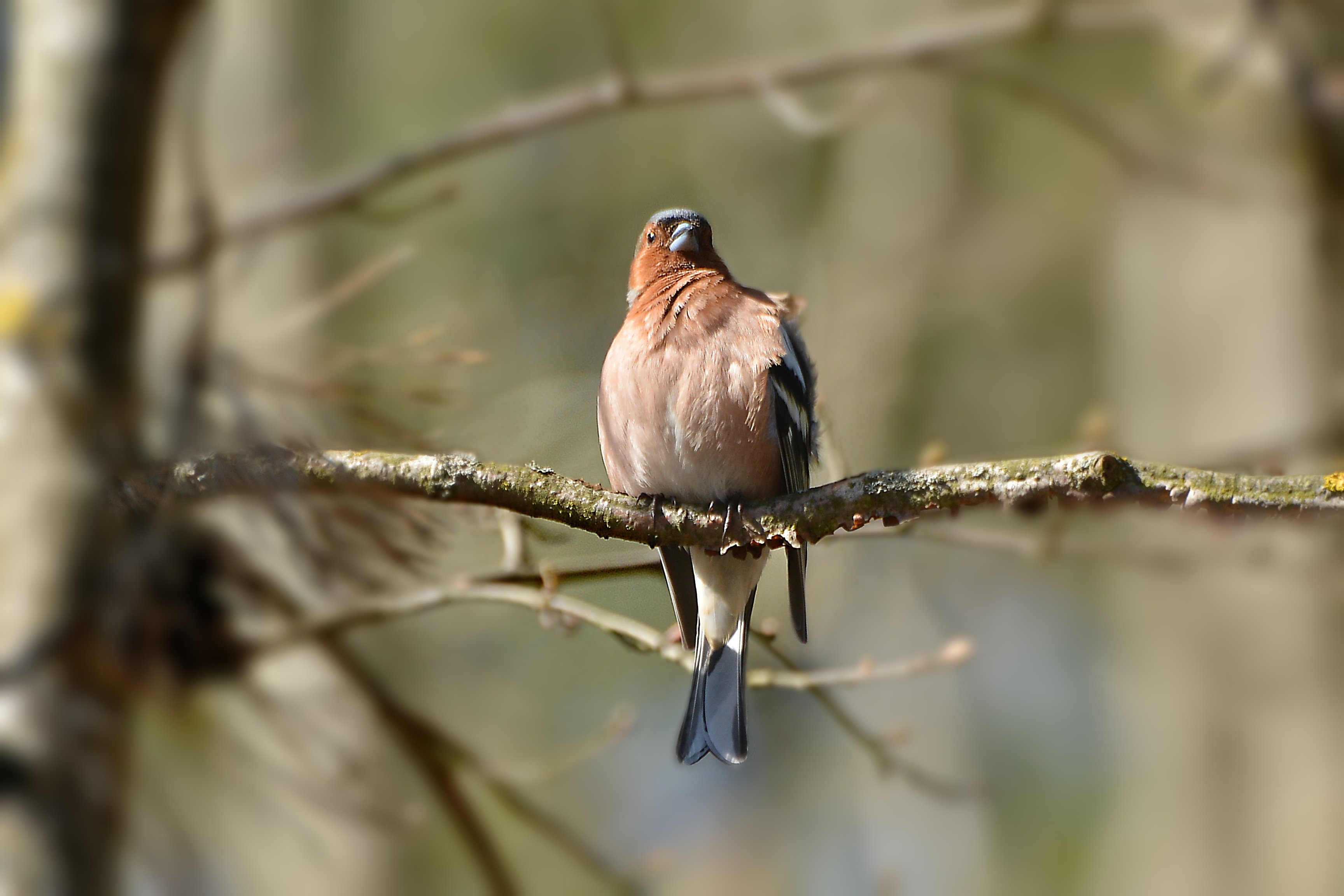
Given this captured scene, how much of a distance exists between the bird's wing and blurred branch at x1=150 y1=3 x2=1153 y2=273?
5.26ft

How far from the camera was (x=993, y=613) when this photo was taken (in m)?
9.14

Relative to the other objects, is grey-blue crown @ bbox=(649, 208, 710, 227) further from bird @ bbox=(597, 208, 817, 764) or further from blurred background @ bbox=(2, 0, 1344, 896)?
bird @ bbox=(597, 208, 817, 764)

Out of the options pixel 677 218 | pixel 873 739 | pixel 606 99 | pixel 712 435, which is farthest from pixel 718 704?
pixel 606 99

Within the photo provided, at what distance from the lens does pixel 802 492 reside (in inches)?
86.7

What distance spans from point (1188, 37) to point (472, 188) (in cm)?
508

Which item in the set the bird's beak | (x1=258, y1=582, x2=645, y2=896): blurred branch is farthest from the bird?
(x1=258, y1=582, x2=645, y2=896): blurred branch

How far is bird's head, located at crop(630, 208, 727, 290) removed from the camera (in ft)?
10.7

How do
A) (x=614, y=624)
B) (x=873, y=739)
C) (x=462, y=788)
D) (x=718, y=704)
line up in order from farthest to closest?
(x=462, y=788) → (x=873, y=739) → (x=718, y=704) → (x=614, y=624)

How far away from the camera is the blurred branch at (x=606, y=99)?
4234mm

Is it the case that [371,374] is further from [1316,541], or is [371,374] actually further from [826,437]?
[1316,541]

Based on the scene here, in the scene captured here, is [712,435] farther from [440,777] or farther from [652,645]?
[440,777]

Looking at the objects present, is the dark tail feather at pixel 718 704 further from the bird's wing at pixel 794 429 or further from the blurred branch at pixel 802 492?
the blurred branch at pixel 802 492

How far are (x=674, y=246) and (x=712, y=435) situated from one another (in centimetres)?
71

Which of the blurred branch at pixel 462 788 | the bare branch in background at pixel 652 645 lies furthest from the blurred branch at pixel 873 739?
the blurred branch at pixel 462 788
